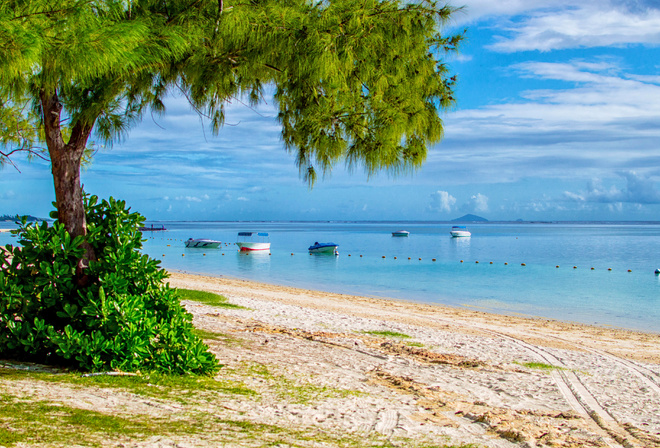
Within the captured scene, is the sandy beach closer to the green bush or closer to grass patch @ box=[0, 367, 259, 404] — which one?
grass patch @ box=[0, 367, 259, 404]

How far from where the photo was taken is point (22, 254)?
5648 millimetres

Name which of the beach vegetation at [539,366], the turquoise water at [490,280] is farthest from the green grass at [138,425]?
the turquoise water at [490,280]

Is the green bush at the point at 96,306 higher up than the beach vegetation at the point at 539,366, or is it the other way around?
the green bush at the point at 96,306

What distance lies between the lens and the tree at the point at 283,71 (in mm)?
5594

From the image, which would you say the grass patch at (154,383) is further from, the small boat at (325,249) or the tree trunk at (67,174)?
the small boat at (325,249)

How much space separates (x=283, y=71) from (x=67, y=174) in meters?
2.79

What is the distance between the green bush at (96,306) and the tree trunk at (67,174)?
0.12 metres

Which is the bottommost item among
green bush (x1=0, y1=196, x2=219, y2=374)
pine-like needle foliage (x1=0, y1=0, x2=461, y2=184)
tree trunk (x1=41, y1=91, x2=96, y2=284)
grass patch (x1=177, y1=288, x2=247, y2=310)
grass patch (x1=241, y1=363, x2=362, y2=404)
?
grass patch (x1=177, y1=288, x2=247, y2=310)

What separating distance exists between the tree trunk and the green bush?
4.7 inches

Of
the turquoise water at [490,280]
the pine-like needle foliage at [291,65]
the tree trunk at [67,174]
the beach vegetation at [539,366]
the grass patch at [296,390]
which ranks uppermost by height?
the pine-like needle foliage at [291,65]

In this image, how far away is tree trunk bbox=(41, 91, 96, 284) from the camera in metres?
5.91

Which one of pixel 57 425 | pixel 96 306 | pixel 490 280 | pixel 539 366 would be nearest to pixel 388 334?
pixel 539 366

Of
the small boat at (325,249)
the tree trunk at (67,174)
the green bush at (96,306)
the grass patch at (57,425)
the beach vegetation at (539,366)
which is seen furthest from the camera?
the small boat at (325,249)

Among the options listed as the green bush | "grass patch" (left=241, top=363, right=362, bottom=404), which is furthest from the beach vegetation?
the green bush
